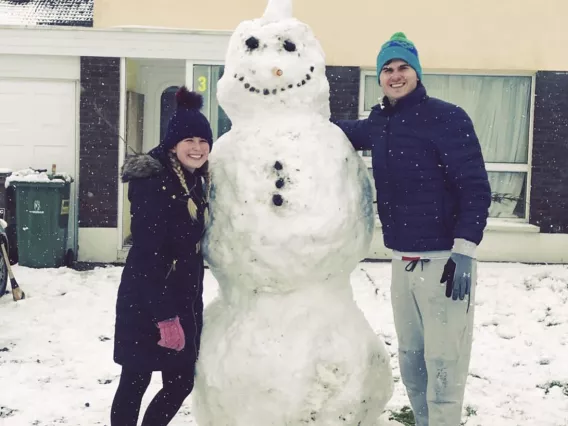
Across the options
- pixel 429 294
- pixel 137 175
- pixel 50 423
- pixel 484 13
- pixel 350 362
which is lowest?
pixel 50 423

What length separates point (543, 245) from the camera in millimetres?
8906

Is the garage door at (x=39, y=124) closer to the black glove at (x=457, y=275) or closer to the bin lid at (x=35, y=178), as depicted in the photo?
the bin lid at (x=35, y=178)

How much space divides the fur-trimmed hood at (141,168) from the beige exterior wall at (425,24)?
6.22 metres

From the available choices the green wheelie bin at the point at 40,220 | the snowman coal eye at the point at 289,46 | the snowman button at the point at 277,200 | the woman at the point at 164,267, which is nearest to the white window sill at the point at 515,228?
the green wheelie bin at the point at 40,220

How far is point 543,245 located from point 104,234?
5.82 m

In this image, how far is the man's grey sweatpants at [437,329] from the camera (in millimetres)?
3025

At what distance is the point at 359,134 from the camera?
A: 130 inches

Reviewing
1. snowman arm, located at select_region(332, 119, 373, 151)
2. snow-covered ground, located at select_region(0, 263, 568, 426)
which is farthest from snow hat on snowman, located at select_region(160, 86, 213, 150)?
snow-covered ground, located at select_region(0, 263, 568, 426)

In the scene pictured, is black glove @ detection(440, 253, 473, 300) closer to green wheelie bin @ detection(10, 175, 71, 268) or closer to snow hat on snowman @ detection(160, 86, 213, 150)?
A: snow hat on snowman @ detection(160, 86, 213, 150)

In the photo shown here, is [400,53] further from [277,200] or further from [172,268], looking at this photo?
[172,268]

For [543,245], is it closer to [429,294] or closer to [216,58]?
[216,58]

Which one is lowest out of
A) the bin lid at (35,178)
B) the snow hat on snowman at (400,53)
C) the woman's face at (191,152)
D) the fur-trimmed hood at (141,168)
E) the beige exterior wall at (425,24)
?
the bin lid at (35,178)

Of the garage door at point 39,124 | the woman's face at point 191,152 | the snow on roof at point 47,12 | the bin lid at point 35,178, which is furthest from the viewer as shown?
the snow on roof at point 47,12

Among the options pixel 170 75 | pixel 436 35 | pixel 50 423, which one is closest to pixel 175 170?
pixel 50 423
